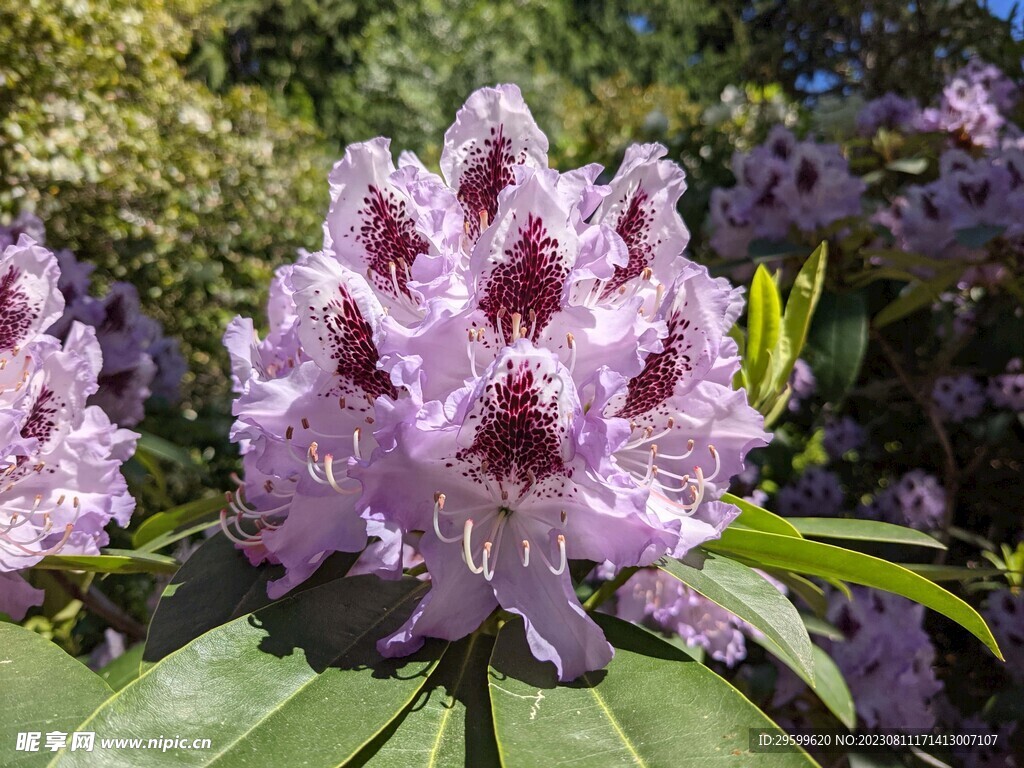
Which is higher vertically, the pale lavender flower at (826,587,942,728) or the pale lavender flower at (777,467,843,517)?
the pale lavender flower at (777,467,843,517)

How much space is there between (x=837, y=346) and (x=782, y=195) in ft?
1.23

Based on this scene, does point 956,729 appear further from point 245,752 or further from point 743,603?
point 245,752

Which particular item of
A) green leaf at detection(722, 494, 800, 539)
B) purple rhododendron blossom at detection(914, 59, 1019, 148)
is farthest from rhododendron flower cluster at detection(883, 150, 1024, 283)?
green leaf at detection(722, 494, 800, 539)

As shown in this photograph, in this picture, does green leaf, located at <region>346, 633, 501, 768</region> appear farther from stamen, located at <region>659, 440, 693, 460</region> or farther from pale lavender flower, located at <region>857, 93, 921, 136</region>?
pale lavender flower, located at <region>857, 93, 921, 136</region>

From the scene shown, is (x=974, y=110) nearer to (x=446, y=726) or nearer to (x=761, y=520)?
(x=761, y=520)

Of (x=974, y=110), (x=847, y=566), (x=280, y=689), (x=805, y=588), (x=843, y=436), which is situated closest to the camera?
(x=280, y=689)

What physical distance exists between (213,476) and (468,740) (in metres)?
2.11

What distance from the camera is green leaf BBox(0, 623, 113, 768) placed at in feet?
1.85

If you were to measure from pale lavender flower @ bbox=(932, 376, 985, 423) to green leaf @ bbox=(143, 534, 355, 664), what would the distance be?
2.15 meters

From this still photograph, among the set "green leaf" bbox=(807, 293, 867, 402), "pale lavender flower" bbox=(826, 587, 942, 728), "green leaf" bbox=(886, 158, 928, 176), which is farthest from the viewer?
"green leaf" bbox=(886, 158, 928, 176)

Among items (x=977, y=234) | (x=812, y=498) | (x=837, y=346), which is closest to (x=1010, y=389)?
(x=812, y=498)

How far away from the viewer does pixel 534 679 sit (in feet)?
2.04

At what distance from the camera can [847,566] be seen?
680 millimetres

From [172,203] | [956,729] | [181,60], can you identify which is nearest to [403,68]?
[181,60]
